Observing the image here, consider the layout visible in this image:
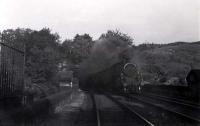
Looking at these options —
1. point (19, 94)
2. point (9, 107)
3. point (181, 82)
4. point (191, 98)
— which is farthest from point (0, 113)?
point (181, 82)

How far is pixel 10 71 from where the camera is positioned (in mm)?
21109

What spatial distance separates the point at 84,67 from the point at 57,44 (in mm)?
19738

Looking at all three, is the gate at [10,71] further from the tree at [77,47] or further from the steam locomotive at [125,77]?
the tree at [77,47]

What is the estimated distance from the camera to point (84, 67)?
218ft

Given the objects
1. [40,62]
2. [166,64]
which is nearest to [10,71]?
[40,62]

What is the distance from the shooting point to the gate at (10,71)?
19.2 m

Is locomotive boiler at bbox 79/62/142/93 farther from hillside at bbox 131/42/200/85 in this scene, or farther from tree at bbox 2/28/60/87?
tree at bbox 2/28/60/87

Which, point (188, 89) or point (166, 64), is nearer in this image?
point (188, 89)

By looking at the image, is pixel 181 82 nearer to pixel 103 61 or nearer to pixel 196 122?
pixel 103 61

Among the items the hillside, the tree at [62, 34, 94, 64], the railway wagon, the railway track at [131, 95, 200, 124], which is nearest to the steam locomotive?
the railway wagon

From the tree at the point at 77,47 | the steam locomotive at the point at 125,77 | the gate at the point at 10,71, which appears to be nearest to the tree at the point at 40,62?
the steam locomotive at the point at 125,77

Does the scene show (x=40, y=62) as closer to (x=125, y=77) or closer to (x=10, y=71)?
(x=125, y=77)

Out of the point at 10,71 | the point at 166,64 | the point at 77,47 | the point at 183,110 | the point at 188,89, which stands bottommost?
the point at 183,110

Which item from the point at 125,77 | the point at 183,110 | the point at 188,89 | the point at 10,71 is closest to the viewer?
the point at 10,71
